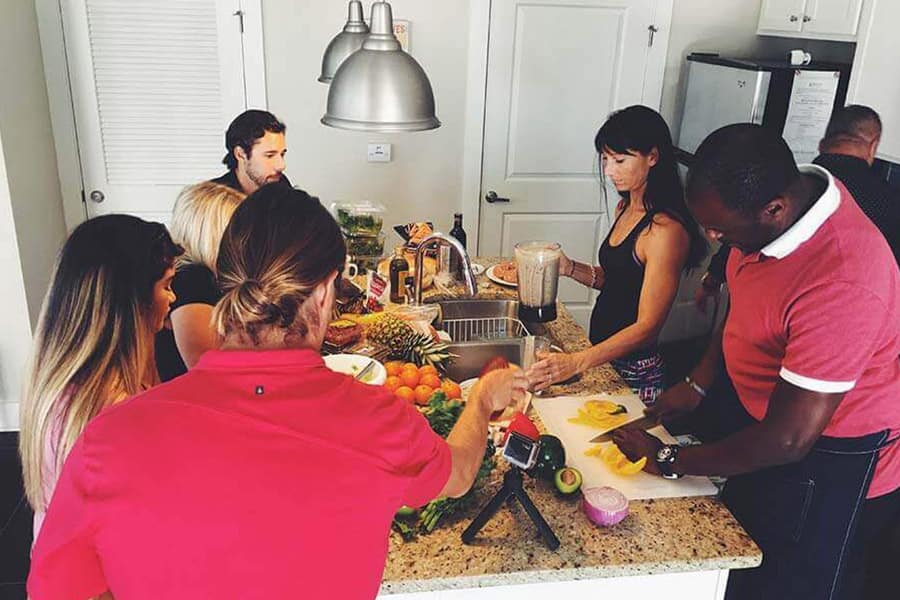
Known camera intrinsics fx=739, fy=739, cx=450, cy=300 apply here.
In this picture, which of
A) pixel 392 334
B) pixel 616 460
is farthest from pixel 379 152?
pixel 616 460

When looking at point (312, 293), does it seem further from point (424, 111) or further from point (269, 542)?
point (424, 111)

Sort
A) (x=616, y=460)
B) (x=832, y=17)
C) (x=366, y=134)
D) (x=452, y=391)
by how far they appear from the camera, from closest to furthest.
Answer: (x=616, y=460), (x=452, y=391), (x=832, y=17), (x=366, y=134)

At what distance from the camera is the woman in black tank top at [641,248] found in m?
2.22

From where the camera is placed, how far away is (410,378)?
197 cm

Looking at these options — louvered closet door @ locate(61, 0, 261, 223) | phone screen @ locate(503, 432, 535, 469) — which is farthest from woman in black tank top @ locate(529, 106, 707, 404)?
louvered closet door @ locate(61, 0, 261, 223)

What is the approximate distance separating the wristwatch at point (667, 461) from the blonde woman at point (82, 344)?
3.66ft

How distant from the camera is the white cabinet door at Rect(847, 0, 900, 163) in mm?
2893

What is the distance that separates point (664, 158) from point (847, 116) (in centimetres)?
100

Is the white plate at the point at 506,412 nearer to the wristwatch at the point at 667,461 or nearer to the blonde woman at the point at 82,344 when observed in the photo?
the wristwatch at the point at 667,461

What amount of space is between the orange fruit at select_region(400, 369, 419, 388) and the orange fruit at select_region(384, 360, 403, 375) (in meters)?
0.05

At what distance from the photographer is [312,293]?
1.11 meters

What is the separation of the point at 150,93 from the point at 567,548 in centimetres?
323

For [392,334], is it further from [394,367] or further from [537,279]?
[537,279]

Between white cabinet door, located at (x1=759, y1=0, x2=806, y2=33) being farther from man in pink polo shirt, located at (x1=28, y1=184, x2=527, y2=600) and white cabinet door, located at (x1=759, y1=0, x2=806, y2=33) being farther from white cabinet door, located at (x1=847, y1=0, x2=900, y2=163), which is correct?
man in pink polo shirt, located at (x1=28, y1=184, x2=527, y2=600)
